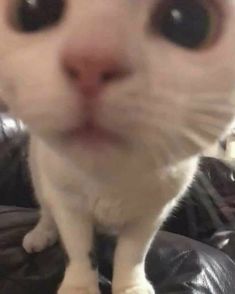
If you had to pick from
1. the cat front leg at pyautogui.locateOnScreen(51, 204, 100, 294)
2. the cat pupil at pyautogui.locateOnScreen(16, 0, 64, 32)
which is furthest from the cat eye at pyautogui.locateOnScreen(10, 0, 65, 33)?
the cat front leg at pyautogui.locateOnScreen(51, 204, 100, 294)

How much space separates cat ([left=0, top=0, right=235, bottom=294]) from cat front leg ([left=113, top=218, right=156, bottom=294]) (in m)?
0.26

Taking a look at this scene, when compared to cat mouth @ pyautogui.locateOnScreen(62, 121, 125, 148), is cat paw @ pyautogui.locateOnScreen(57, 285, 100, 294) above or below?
below

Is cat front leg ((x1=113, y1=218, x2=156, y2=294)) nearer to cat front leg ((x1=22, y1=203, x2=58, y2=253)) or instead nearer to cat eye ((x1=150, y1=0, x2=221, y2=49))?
cat front leg ((x1=22, y1=203, x2=58, y2=253))

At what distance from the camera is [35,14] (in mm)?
458

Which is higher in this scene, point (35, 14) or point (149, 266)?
point (35, 14)

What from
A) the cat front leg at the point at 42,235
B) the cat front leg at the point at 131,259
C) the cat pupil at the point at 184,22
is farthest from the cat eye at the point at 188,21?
the cat front leg at the point at 42,235

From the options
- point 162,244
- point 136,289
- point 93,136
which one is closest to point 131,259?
point 136,289

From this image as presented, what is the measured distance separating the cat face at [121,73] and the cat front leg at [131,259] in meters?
0.30

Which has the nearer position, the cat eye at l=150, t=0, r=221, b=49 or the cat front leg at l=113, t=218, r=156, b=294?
the cat eye at l=150, t=0, r=221, b=49

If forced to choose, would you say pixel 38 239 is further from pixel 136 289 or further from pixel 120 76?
pixel 120 76

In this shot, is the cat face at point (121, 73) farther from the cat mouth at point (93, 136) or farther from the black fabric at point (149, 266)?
the black fabric at point (149, 266)

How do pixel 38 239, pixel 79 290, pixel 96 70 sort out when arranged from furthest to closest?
pixel 38 239, pixel 79 290, pixel 96 70

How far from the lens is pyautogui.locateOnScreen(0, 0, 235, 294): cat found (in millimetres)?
398

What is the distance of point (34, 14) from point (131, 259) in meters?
→ 0.40
